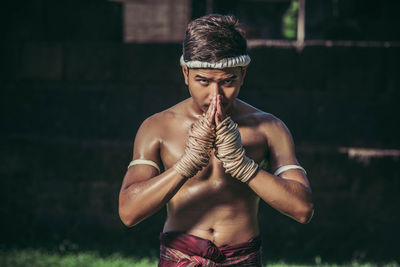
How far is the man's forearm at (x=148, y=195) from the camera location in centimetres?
267

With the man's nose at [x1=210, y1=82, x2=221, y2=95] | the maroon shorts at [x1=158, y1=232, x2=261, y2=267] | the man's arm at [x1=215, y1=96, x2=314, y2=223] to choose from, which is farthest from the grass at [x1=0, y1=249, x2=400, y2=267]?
the man's nose at [x1=210, y1=82, x2=221, y2=95]

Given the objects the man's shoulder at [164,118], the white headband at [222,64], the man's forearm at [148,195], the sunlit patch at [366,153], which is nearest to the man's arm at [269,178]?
Result: the white headband at [222,64]

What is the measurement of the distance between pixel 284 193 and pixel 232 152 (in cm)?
37

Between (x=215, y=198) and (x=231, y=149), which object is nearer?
(x=231, y=149)

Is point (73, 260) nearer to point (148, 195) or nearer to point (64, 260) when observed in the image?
point (64, 260)

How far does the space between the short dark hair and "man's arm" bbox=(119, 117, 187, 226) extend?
1.74 feet

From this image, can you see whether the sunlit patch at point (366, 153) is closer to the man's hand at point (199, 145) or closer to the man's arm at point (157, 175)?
the man's arm at point (157, 175)

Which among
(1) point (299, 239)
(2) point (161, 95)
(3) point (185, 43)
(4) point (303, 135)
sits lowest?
(1) point (299, 239)

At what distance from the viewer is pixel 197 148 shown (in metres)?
2.62

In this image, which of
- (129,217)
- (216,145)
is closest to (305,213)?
(216,145)

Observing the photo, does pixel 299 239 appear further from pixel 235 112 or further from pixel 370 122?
pixel 235 112

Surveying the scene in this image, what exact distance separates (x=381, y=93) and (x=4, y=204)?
15.2 feet

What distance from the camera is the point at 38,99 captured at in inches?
243

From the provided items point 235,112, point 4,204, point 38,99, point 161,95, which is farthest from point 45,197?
point 235,112
